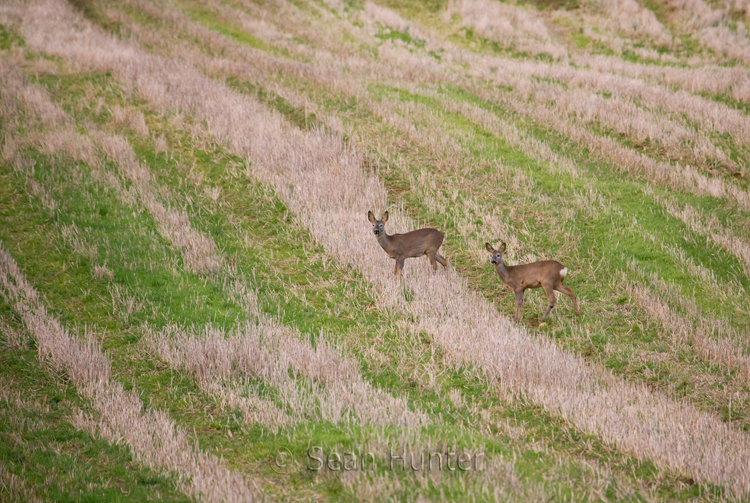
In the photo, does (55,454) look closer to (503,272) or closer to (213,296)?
(213,296)

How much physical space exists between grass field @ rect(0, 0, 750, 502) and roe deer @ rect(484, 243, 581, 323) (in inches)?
20.0

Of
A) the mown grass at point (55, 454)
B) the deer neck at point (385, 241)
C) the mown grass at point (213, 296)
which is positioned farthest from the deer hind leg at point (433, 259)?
the mown grass at point (55, 454)

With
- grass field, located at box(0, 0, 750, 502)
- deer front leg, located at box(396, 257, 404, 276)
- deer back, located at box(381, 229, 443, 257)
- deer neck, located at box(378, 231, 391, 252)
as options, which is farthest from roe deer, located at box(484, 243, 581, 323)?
deer neck, located at box(378, 231, 391, 252)

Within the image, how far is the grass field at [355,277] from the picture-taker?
725 cm

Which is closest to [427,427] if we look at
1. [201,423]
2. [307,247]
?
[201,423]

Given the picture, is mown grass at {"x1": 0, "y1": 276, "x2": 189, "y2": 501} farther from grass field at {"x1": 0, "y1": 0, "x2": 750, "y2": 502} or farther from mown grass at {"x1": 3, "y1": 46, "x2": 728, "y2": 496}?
mown grass at {"x1": 3, "y1": 46, "x2": 728, "y2": 496}

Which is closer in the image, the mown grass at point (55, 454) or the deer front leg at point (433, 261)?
the mown grass at point (55, 454)

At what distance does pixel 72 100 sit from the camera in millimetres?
20109

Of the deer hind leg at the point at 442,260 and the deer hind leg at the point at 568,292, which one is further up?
the deer hind leg at the point at 568,292

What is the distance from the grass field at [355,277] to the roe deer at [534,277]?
0.51 m

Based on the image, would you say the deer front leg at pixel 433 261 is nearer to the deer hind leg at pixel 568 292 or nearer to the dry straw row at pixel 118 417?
the deer hind leg at pixel 568 292

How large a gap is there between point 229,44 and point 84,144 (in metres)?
11.5

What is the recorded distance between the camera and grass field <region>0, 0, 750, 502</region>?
725cm

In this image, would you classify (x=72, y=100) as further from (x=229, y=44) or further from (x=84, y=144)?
(x=229, y=44)
